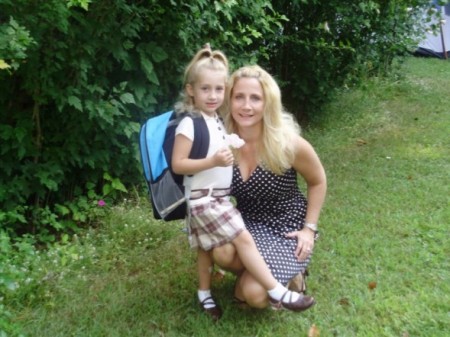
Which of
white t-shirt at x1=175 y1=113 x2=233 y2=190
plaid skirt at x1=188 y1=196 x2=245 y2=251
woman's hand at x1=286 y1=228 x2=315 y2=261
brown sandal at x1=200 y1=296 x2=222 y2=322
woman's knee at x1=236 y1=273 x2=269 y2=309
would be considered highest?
white t-shirt at x1=175 y1=113 x2=233 y2=190

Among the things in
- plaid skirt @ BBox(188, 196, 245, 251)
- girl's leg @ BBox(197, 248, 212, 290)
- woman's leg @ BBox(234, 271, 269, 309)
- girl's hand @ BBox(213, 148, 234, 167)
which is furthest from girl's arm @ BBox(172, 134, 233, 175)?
woman's leg @ BBox(234, 271, 269, 309)

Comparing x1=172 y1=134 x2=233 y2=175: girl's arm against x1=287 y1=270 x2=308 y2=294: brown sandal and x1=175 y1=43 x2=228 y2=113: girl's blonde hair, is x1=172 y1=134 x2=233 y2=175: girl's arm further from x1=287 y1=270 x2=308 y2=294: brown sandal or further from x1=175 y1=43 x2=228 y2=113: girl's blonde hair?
x1=287 y1=270 x2=308 y2=294: brown sandal

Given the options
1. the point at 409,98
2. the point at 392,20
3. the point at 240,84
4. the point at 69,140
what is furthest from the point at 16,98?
the point at 409,98

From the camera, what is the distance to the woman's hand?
9.54 feet

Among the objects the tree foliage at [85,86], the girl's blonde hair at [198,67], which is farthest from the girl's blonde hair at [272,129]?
the tree foliage at [85,86]

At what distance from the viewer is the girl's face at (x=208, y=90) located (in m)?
2.65

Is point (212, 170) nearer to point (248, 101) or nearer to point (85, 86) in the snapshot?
point (248, 101)

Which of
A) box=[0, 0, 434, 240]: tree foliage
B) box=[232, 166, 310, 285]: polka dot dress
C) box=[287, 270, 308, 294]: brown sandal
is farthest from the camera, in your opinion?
box=[0, 0, 434, 240]: tree foliage

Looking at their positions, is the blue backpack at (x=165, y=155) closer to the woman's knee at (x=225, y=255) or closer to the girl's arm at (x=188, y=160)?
the girl's arm at (x=188, y=160)

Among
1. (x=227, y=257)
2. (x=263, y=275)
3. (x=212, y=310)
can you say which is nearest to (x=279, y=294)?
(x=263, y=275)

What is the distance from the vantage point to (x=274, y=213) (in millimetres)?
3049

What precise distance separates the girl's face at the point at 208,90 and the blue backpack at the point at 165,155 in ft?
0.26

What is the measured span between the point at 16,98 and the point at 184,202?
1.73 m

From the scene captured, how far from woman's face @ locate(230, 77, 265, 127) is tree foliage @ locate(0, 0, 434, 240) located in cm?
102
